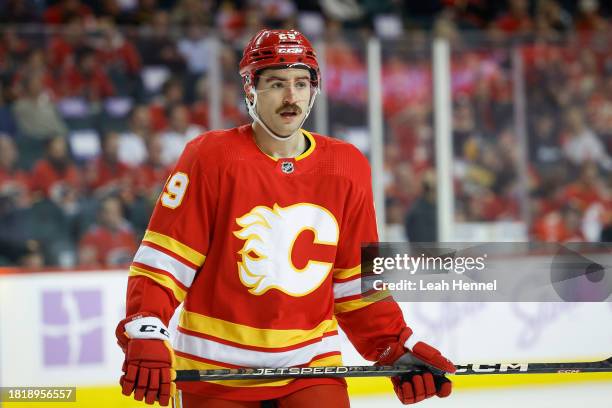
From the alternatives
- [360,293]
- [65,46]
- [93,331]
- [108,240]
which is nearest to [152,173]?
[108,240]

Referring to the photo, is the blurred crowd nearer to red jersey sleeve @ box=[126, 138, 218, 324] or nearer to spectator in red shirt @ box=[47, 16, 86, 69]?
spectator in red shirt @ box=[47, 16, 86, 69]

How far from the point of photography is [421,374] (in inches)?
92.3

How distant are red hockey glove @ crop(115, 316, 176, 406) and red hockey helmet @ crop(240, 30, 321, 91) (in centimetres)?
59

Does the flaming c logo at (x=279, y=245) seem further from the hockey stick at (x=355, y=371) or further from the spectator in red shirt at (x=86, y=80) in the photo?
the spectator in red shirt at (x=86, y=80)

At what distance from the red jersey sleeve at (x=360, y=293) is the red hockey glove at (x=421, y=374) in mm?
47

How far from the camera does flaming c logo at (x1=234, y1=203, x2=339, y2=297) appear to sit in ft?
7.36

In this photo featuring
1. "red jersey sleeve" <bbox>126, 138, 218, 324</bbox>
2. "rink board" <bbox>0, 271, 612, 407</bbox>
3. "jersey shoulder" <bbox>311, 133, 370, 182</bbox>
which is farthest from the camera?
"rink board" <bbox>0, 271, 612, 407</bbox>

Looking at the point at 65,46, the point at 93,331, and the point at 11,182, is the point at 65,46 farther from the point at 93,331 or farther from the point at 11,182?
the point at 93,331

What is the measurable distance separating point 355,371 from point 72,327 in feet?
7.21

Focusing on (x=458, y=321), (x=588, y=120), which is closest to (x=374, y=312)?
(x=458, y=321)

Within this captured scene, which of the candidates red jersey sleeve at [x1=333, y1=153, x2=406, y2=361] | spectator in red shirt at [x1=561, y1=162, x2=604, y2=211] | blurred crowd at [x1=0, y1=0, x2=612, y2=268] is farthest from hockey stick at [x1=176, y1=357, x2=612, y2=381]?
spectator in red shirt at [x1=561, y1=162, x2=604, y2=211]

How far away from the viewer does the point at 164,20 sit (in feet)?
22.1

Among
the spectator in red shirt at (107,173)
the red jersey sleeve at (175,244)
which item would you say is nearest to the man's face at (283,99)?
the red jersey sleeve at (175,244)

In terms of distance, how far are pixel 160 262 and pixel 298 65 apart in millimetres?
521
